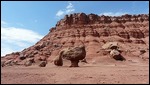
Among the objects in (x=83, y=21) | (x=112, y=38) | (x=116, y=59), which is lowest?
(x=116, y=59)

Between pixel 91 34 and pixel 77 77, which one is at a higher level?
pixel 91 34

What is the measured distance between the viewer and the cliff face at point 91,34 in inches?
3243

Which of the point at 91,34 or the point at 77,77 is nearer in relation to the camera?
the point at 77,77

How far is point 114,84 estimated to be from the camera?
1370 cm

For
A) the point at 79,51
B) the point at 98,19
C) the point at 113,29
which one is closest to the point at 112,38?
the point at 113,29

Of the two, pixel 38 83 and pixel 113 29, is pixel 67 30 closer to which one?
pixel 113 29

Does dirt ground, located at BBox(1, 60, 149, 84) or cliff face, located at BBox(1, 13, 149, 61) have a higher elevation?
cliff face, located at BBox(1, 13, 149, 61)

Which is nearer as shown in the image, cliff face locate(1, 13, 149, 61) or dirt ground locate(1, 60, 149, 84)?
dirt ground locate(1, 60, 149, 84)

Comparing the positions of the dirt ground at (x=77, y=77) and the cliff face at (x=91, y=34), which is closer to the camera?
the dirt ground at (x=77, y=77)

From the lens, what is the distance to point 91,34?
92.4 m

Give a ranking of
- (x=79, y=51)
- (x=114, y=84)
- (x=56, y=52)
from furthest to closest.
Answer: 1. (x=56, y=52)
2. (x=79, y=51)
3. (x=114, y=84)

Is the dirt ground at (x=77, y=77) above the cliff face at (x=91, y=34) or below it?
below

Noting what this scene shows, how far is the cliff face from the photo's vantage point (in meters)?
82.4

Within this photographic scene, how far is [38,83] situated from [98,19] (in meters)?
87.3
